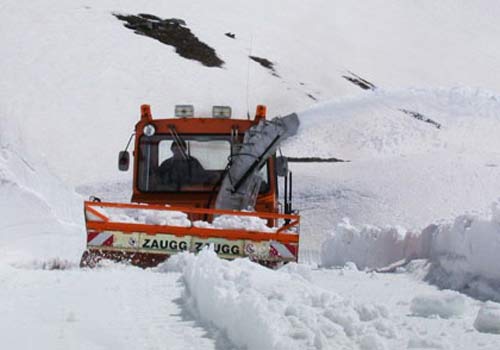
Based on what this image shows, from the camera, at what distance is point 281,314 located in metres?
4.56

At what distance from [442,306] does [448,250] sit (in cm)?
339

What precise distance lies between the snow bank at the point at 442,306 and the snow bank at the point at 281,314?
0.62m

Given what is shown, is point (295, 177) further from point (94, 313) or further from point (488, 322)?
point (488, 322)

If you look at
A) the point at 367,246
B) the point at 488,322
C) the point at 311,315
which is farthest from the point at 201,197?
the point at 311,315

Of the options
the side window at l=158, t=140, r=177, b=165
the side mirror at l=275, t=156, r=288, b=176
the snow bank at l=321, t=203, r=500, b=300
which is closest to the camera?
the snow bank at l=321, t=203, r=500, b=300

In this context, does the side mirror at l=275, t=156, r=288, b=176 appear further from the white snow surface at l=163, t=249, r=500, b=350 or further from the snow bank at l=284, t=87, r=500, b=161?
the snow bank at l=284, t=87, r=500, b=161

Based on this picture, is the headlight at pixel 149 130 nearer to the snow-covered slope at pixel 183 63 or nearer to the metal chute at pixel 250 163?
the metal chute at pixel 250 163

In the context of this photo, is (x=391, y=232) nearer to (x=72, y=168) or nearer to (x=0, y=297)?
(x=0, y=297)

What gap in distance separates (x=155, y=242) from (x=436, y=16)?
74.3 metres

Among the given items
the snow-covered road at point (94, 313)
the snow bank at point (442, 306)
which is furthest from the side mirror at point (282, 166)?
the snow bank at point (442, 306)

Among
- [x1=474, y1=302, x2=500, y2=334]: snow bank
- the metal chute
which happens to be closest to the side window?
the metal chute

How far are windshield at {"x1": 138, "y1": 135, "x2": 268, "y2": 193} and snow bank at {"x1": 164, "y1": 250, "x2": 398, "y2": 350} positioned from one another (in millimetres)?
4636

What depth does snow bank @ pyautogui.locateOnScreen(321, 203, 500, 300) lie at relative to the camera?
7.29 m

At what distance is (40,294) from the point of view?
19.7 feet
